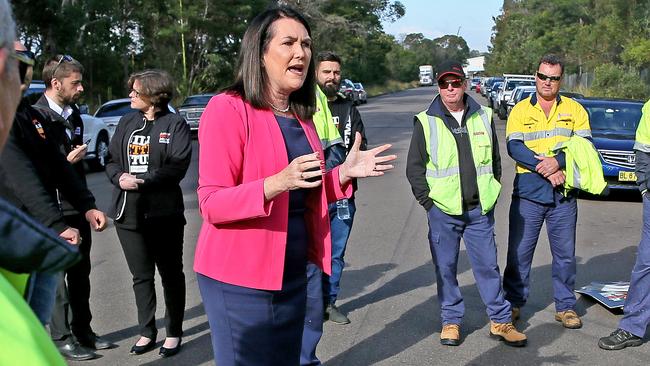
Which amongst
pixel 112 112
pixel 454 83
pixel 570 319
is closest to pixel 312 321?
pixel 454 83

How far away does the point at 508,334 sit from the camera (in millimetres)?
5402

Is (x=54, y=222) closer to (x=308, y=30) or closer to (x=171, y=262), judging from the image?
(x=171, y=262)

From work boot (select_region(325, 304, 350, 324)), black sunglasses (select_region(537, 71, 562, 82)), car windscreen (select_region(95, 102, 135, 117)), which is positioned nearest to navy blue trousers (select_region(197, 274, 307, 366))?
work boot (select_region(325, 304, 350, 324))

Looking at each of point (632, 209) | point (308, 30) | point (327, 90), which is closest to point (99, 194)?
point (327, 90)

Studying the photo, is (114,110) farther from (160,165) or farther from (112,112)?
(160,165)

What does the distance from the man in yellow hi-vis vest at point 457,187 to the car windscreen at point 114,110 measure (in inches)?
558

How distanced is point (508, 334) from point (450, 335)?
0.42 meters

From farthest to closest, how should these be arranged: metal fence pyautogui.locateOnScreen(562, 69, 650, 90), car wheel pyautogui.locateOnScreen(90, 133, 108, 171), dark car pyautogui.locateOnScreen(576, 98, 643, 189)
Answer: metal fence pyautogui.locateOnScreen(562, 69, 650, 90) → car wheel pyautogui.locateOnScreen(90, 133, 108, 171) → dark car pyautogui.locateOnScreen(576, 98, 643, 189)

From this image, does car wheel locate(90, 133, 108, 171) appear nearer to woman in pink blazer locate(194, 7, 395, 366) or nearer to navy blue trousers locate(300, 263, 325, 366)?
navy blue trousers locate(300, 263, 325, 366)

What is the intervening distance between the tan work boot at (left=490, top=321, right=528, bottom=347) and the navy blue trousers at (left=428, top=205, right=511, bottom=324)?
45mm

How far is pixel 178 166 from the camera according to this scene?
17.1 ft

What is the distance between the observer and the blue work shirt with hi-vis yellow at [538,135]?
18.7 feet

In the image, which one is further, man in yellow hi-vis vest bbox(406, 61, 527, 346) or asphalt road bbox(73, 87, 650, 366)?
man in yellow hi-vis vest bbox(406, 61, 527, 346)

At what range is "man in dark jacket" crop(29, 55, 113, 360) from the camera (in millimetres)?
5129
